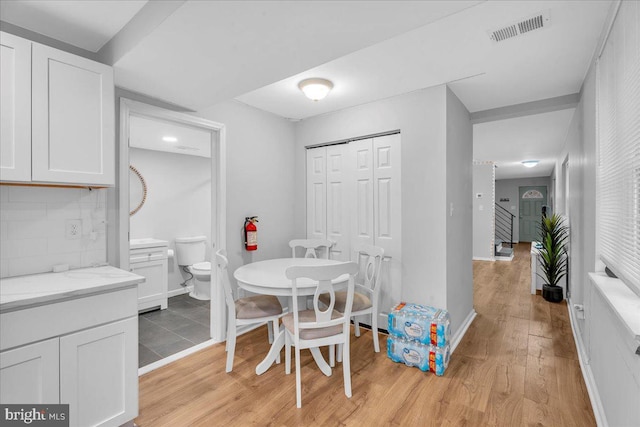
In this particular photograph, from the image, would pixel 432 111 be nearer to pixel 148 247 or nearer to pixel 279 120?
pixel 279 120

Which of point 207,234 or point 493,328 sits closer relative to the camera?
point 493,328

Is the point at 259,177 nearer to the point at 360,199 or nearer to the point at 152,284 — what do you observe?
the point at 360,199

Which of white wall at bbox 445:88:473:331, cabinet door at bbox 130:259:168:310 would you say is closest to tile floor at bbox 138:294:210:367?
cabinet door at bbox 130:259:168:310

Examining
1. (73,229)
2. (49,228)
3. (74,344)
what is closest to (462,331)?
(74,344)

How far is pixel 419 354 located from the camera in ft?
8.03

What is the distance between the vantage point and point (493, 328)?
327 cm

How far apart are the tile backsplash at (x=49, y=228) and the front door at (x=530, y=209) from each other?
43.4 ft

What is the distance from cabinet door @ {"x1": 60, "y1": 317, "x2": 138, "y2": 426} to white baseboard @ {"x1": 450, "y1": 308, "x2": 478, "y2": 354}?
2.59 metres

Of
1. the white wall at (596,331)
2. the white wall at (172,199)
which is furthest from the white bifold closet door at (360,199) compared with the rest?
the white wall at (172,199)

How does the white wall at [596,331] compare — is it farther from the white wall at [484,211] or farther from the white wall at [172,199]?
the white wall at [484,211]

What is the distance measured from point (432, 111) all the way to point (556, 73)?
103cm

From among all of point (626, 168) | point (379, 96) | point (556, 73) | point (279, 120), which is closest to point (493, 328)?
point (626, 168)

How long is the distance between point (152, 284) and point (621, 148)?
4.51 meters

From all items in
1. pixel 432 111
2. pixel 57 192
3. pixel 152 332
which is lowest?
pixel 152 332
